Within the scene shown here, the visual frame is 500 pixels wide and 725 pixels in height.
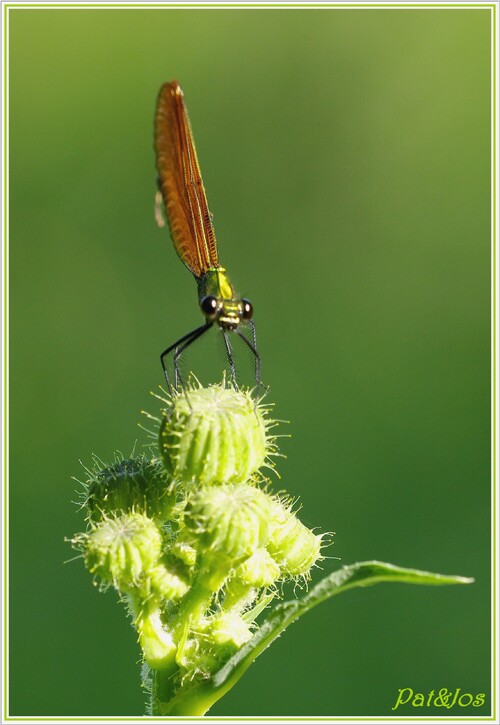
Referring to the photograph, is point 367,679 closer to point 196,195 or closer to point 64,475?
point 64,475

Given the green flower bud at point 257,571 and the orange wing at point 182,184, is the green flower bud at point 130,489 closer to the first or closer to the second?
the green flower bud at point 257,571

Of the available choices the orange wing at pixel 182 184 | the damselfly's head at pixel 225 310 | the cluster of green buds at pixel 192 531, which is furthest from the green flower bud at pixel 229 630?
the orange wing at pixel 182 184

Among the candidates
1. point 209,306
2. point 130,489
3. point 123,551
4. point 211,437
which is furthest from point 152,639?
point 209,306

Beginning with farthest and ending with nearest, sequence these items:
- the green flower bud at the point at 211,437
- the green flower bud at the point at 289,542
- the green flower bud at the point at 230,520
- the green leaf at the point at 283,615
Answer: the green flower bud at the point at 289,542 → the green flower bud at the point at 211,437 → the green flower bud at the point at 230,520 → the green leaf at the point at 283,615

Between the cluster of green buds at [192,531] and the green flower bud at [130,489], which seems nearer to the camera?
the cluster of green buds at [192,531]

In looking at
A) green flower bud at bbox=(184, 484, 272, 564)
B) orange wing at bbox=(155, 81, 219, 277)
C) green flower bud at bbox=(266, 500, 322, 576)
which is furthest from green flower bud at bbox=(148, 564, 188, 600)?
orange wing at bbox=(155, 81, 219, 277)

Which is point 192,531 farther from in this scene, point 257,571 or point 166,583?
point 257,571

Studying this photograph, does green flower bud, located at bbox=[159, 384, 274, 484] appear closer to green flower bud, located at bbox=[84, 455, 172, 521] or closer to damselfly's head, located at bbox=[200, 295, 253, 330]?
green flower bud, located at bbox=[84, 455, 172, 521]
